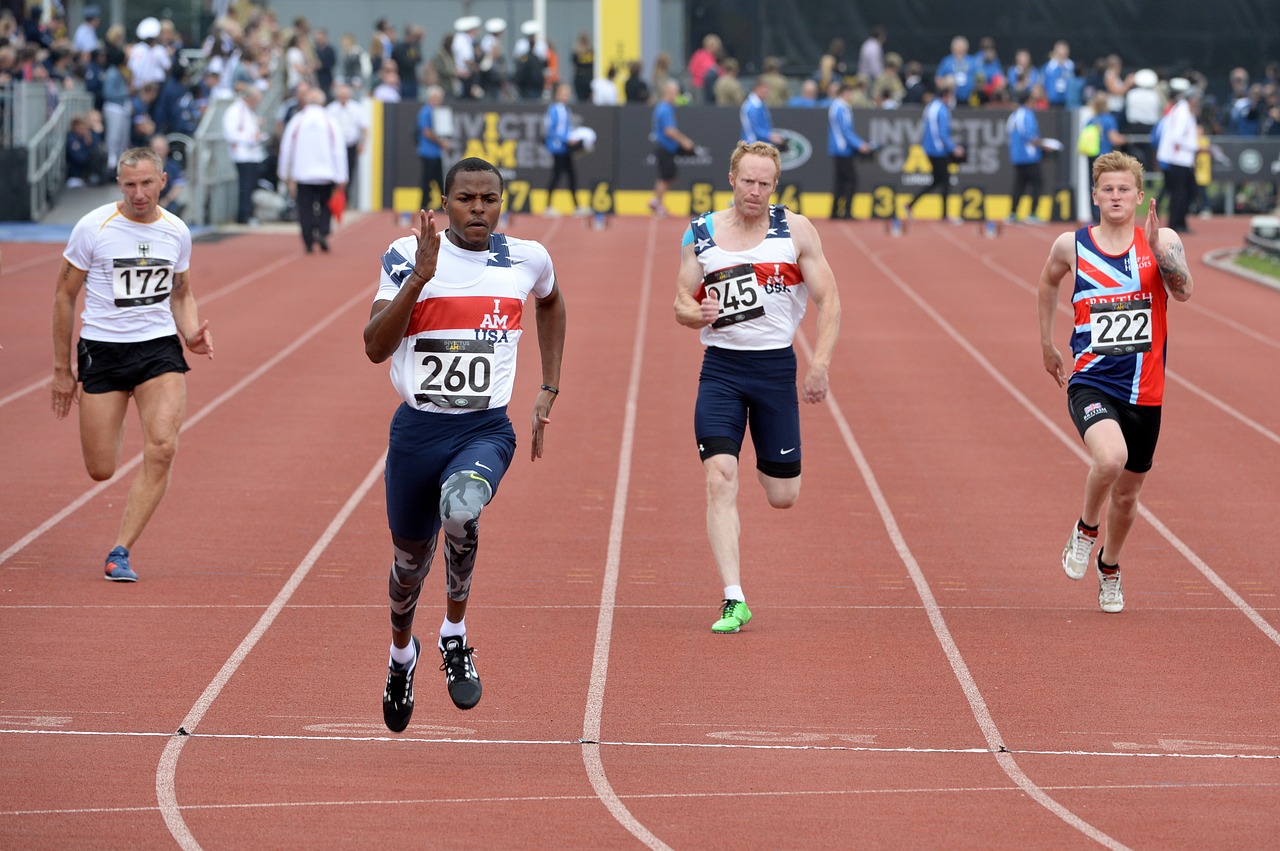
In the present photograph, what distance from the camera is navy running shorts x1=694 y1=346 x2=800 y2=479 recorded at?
25.6 ft

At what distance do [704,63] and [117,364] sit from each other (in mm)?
24957

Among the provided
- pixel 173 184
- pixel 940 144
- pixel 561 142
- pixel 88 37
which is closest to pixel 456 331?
pixel 173 184

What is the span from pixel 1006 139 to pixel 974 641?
21.7 m

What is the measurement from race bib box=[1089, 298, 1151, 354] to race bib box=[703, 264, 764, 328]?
1.42 m

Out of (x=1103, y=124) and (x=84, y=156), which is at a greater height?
(x=1103, y=124)

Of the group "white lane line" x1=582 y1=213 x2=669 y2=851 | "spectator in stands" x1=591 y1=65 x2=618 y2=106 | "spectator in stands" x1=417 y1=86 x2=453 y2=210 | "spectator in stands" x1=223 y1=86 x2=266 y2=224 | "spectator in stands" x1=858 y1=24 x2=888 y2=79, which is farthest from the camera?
"spectator in stands" x1=858 y1=24 x2=888 y2=79

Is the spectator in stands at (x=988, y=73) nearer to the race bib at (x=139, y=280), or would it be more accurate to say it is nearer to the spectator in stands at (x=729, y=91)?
the spectator in stands at (x=729, y=91)

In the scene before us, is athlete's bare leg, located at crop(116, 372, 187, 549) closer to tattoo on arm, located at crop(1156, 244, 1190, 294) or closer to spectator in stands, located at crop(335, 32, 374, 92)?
tattoo on arm, located at crop(1156, 244, 1190, 294)

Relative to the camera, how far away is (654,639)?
300 inches

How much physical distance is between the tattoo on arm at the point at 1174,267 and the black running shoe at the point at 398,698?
3504mm

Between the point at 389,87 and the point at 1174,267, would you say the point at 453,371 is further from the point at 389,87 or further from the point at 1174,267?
the point at 389,87

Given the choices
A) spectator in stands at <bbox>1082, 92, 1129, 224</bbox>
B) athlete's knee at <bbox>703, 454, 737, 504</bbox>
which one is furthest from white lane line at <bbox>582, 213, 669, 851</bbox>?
spectator in stands at <bbox>1082, 92, 1129, 224</bbox>

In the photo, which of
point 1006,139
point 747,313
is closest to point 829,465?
point 747,313

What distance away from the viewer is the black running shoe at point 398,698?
236 inches
